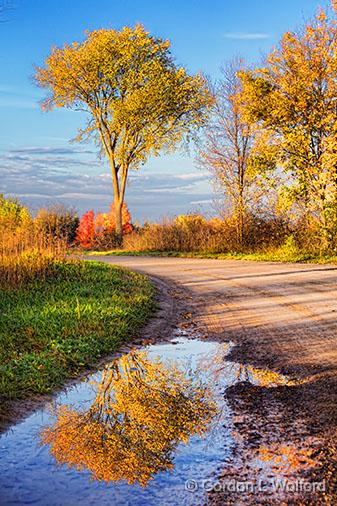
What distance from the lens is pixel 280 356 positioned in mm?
7914

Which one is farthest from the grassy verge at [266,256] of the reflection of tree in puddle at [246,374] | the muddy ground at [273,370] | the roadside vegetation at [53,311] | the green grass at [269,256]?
the reflection of tree in puddle at [246,374]

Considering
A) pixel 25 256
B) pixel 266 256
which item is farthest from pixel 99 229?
pixel 25 256

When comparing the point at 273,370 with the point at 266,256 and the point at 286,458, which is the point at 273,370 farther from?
the point at 266,256

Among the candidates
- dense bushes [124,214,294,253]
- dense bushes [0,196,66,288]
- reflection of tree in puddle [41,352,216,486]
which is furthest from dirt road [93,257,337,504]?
dense bushes [124,214,294,253]

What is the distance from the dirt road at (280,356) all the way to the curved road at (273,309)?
0.01 metres

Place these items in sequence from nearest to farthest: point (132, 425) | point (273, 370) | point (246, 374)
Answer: point (132, 425) < point (246, 374) < point (273, 370)

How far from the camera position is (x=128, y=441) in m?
4.99

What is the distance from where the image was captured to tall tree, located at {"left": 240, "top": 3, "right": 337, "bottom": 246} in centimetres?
2492

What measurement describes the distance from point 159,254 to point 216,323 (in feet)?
63.8

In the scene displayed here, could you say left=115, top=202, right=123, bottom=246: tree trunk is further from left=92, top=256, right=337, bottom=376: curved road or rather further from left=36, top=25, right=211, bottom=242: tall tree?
left=92, top=256, right=337, bottom=376: curved road

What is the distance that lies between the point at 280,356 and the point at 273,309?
12.0 ft

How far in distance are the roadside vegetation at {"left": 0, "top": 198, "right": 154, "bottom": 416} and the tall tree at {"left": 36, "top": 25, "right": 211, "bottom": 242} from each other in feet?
69.9

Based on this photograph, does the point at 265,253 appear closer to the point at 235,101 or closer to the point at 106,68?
the point at 235,101

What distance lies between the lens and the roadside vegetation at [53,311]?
7.21m
